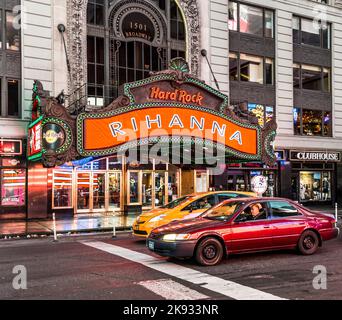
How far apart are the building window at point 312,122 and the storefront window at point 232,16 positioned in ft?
22.2

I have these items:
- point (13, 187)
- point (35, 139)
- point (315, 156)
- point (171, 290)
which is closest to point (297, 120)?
point (315, 156)

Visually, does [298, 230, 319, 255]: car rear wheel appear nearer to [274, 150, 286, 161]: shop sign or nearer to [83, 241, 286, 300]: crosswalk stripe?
[83, 241, 286, 300]: crosswalk stripe

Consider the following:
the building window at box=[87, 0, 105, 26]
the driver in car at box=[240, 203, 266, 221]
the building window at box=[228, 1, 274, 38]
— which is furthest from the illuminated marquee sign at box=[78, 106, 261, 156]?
the building window at box=[228, 1, 274, 38]

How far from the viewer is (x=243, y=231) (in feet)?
33.2

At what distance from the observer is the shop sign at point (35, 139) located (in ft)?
55.5

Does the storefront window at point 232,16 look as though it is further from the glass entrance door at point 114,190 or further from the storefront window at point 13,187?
the storefront window at point 13,187

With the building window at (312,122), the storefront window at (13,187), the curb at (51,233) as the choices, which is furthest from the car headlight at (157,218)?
the building window at (312,122)

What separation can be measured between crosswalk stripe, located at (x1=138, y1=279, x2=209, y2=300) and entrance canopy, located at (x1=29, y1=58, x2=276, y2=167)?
9407mm

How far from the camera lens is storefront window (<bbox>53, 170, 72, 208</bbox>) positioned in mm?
21953

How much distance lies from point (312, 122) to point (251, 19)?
313 inches

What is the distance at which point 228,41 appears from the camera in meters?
26.5

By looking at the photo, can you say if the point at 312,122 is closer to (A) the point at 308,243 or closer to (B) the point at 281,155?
(B) the point at 281,155

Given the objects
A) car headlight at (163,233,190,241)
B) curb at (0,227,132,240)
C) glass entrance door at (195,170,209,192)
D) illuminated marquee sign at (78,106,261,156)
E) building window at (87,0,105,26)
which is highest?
building window at (87,0,105,26)
